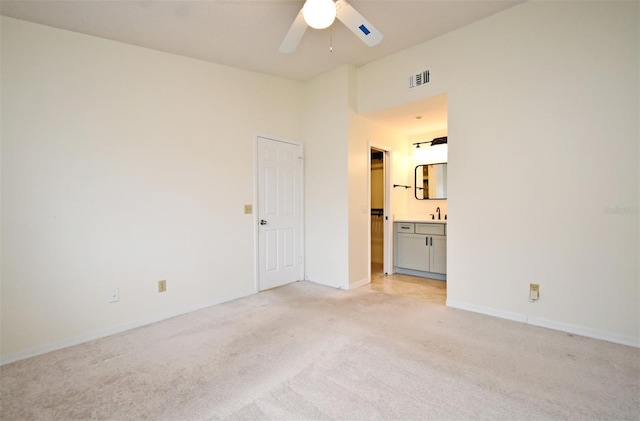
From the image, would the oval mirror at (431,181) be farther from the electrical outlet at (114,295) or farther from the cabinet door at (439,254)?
the electrical outlet at (114,295)

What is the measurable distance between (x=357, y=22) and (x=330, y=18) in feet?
0.70

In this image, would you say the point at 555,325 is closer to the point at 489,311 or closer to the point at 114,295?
the point at 489,311

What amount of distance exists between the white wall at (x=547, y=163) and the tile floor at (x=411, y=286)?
429 millimetres

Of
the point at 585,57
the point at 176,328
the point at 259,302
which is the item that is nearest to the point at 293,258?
the point at 259,302

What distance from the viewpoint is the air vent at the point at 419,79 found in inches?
131

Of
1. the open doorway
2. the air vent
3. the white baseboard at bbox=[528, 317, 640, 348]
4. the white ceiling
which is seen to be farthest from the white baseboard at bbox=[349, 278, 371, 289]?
the white ceiling

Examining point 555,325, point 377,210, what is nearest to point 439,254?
point 377,210

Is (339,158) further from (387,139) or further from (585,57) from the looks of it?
(585,57)

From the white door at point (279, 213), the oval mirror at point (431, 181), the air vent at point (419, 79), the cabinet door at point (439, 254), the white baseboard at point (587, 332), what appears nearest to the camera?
the white baseboard at point (587, 332)

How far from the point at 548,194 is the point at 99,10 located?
3.88 meters

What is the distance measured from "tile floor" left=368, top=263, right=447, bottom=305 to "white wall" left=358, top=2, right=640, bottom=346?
429mm

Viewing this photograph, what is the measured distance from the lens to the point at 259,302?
350 centimetres

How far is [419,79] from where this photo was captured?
3395 millimetres

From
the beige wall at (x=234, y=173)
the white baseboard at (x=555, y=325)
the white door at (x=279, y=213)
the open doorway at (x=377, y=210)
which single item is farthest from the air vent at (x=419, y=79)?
the white baseboard at (x=555, y=325)
